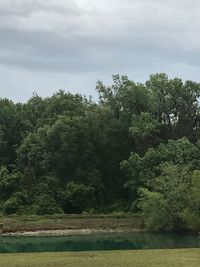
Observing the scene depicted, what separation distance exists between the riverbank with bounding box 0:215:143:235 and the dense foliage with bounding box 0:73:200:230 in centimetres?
454

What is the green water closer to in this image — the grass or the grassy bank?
the grassy bank

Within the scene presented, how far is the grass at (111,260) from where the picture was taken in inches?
945

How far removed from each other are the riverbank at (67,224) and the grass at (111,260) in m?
32.6

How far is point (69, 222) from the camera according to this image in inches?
2589

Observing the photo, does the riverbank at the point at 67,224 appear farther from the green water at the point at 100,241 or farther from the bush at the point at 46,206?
the green water at the point at 100,241

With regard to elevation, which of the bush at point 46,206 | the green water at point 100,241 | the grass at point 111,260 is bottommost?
the green water at point 100,241

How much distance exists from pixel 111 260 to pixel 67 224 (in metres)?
39.5

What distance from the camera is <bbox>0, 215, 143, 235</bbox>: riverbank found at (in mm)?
61703

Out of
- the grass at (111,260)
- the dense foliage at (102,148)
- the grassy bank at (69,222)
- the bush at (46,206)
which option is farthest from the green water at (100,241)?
the dense foliage at (102,148)

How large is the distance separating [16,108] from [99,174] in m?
20.4

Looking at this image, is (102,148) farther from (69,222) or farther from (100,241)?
(100,241)

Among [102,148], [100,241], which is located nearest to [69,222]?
[100,241]

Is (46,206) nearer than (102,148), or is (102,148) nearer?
(46,206)

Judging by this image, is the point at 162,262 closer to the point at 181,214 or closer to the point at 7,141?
the point at 181,214
